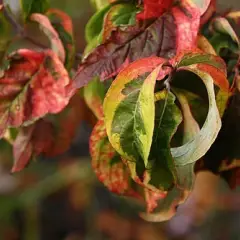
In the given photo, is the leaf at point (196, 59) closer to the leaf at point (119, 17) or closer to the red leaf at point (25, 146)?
the leaf at point (119, 17)

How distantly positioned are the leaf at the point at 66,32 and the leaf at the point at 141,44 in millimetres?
82

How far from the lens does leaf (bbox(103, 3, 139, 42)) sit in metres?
0.37

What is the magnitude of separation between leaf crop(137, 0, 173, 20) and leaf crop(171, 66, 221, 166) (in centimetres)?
6

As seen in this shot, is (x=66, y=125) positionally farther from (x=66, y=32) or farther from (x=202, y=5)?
(x=202, y=5)

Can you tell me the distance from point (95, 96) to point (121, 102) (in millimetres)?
96

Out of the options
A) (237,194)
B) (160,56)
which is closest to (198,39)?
(160,56)

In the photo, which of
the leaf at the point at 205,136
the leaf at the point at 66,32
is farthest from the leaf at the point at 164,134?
the leaf at the point at 66,32

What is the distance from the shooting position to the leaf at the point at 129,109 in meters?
0.31

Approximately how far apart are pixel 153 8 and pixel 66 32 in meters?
0.11

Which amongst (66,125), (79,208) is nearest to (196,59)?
(66,125)

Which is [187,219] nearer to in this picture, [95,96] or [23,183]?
[23,183]

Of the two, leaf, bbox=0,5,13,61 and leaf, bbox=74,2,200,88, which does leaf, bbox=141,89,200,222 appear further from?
leaf, bbox=0,5,13,61

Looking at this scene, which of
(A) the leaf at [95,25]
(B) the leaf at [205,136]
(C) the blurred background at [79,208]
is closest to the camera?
(B) the leaf at [205,136]

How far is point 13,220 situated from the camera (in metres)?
1.34
